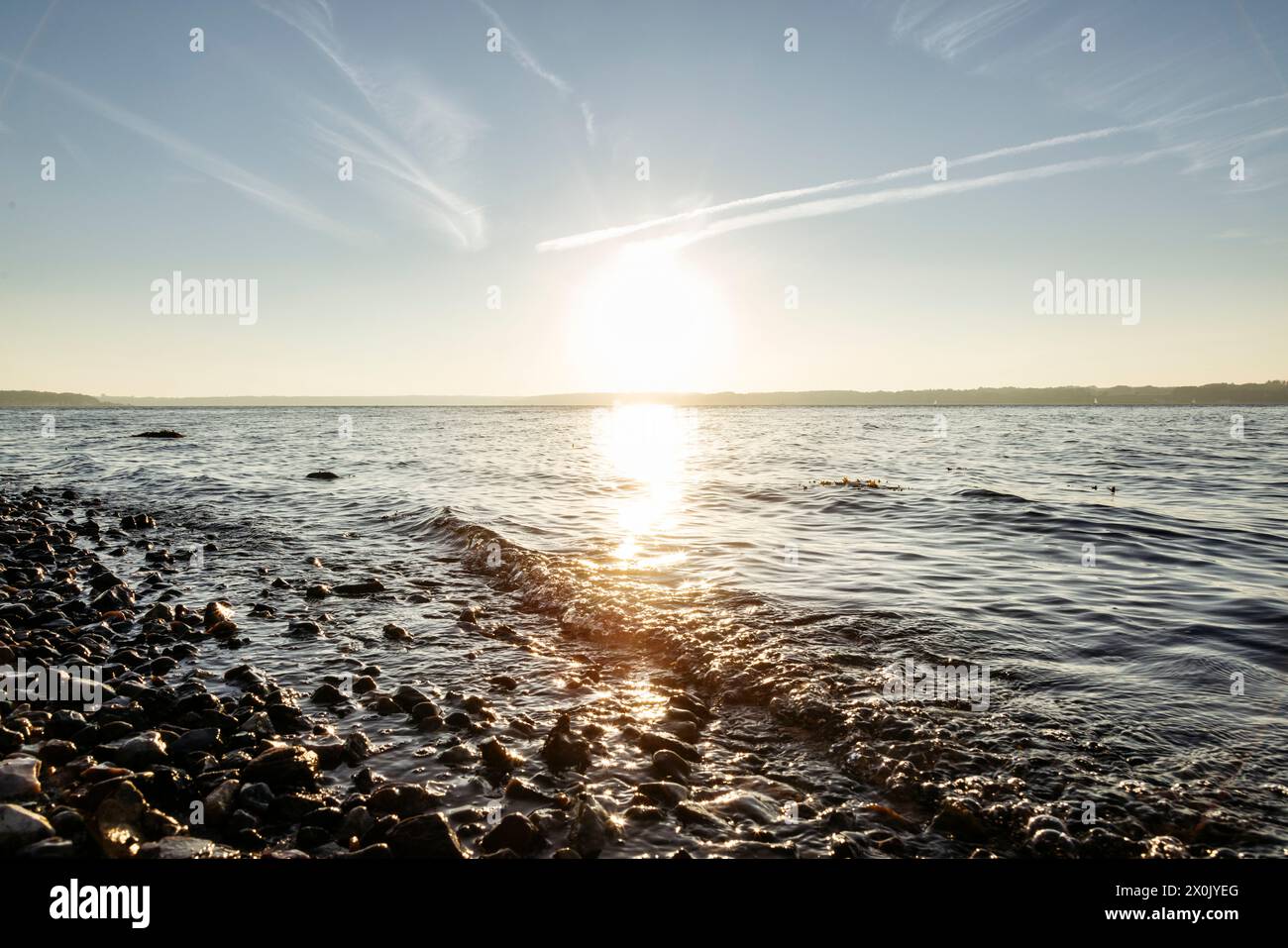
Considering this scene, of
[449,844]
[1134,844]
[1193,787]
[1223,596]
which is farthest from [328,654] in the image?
[1223,596]

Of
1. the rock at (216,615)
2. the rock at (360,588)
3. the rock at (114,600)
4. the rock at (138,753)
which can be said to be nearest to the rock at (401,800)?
the rock at (138,753)

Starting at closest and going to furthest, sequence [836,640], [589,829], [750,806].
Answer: [589,829], [750,806], [836,640]

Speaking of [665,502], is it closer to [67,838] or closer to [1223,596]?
[1223,596]

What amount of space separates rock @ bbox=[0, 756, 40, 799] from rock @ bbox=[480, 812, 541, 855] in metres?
3.39

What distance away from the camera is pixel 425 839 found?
14.7 ft

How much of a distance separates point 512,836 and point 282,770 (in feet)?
7.13

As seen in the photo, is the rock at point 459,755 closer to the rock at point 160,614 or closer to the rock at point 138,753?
the rock at point 138,753

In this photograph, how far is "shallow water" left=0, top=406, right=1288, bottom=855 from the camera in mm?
5414

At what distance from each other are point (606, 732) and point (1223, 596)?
12.1 m

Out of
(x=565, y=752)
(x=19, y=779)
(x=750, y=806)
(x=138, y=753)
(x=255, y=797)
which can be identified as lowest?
(x=750, y=806)

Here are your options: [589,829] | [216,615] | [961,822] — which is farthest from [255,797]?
[216,615]

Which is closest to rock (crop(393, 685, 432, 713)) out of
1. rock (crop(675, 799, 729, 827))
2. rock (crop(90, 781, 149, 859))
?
rock (crop(90, 781, 149, 859))

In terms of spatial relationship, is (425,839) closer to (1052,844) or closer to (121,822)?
(121,822)

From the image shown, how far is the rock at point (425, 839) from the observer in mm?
4434
